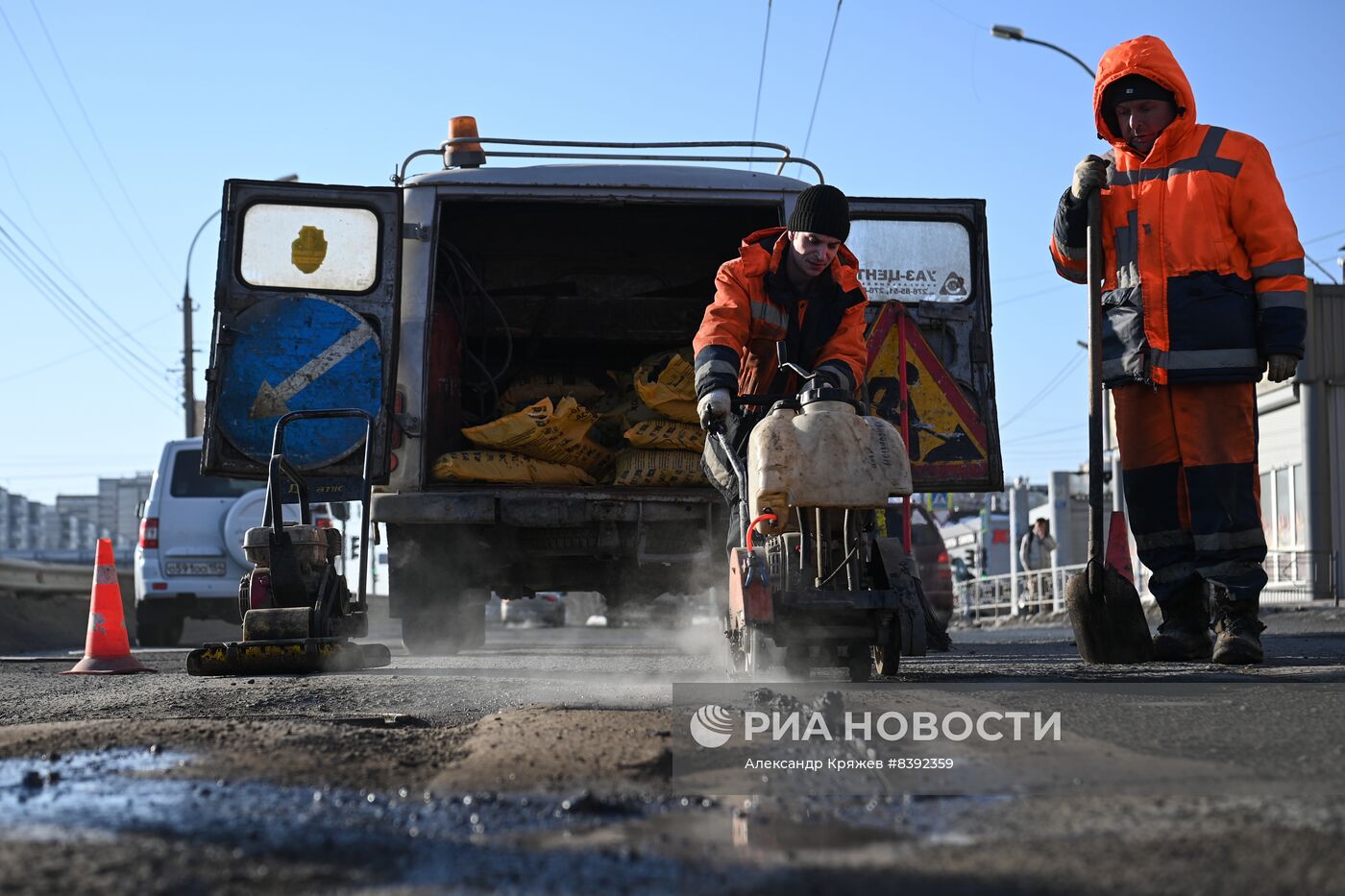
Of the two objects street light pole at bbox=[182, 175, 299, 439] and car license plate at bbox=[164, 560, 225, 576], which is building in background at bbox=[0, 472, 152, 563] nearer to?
street light pole at bbox=[182, 175, 299, 439]

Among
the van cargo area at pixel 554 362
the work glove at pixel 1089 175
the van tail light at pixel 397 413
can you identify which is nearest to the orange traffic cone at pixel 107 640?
the van cargo area at pixel 554 362

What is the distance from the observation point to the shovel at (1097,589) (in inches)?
233

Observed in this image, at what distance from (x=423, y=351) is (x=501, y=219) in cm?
250

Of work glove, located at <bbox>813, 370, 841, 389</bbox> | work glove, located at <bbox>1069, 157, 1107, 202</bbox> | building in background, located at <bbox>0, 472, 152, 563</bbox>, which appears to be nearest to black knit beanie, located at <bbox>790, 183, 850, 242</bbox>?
work glove, located at <bbox>813, 370, 841, 389</bbox>

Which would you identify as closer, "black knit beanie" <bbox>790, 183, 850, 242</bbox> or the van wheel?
"black knit beanie" <bbox>790, 183, 850, 242</bbox>

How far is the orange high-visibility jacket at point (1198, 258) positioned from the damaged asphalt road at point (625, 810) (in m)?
1.82

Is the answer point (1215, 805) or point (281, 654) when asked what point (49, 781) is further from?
point (281, 654)

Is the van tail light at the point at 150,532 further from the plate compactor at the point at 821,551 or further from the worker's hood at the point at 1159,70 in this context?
the worker's hood at the point at 1159,70

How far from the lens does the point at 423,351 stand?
7.94 metres

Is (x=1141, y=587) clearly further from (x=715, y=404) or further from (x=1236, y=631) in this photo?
(x=715, y=404)

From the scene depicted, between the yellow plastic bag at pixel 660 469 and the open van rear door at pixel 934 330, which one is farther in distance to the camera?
the yellow plastic bag at pixel 660 469

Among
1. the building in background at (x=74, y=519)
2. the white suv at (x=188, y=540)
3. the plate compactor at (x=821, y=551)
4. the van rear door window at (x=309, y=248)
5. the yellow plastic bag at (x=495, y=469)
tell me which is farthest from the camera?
the building in background at (x=74, y=519)

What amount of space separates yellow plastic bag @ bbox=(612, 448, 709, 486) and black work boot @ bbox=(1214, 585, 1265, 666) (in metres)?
3.04

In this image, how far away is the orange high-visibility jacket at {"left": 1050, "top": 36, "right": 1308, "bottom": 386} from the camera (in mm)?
5848
